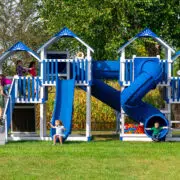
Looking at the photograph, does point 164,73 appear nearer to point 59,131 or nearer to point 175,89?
point 175,89

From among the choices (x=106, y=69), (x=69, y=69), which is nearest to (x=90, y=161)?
(x=69, y=69)

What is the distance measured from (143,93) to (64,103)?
8.63ft

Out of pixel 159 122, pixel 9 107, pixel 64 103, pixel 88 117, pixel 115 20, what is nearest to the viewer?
pixel 64 103

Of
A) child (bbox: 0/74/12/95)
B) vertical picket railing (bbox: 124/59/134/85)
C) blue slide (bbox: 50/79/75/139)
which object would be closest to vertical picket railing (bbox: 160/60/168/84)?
vertical picket railing (bbox: 124/59/134/85)

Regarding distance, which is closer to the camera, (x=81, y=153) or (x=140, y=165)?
(x=140, y=165)

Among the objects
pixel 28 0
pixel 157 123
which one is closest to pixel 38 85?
pixel 157 123

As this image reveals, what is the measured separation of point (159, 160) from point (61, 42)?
1881 cm

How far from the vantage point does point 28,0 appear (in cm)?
4016

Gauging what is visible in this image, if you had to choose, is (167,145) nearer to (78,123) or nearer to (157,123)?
(157,123)

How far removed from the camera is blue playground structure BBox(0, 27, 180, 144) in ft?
64.6

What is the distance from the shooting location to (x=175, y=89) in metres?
21.0

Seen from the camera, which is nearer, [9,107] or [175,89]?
[9,107]

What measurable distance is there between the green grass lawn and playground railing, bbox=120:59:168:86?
326 cm

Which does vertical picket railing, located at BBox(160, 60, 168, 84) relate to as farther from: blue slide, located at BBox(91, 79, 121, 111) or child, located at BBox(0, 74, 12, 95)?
child, located at BBox(0, 74, 12, 95)
